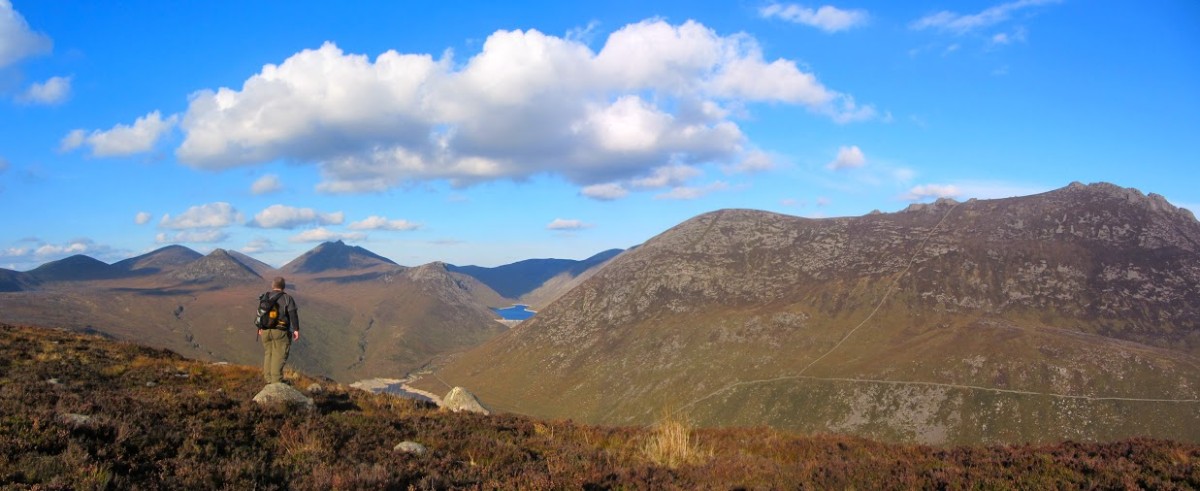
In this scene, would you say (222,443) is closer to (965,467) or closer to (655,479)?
(655,479)

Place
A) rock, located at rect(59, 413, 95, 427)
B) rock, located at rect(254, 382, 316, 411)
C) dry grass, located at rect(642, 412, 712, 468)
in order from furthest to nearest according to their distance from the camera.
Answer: rock, located at rect(254, 382, 316, 411)
dry grass, located at rect(642, 412, 712, 468)
rock, located at rect(59, 413, 95, 427)

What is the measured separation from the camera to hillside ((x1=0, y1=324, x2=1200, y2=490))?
966cm

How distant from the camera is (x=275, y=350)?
65.7ft

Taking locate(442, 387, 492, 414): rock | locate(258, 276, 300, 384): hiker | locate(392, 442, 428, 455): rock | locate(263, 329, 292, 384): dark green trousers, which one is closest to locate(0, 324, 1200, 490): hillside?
locate(392, 442, 428, 455): rock

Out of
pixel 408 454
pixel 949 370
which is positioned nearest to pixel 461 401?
pixel 408 454

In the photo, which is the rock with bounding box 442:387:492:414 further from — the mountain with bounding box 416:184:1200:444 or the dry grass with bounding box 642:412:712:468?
the mountain with bounding box 416:184:1200:444

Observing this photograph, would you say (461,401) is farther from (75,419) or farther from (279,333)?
(75,419)

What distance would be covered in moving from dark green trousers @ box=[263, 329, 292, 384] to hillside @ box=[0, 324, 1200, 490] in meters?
0.90

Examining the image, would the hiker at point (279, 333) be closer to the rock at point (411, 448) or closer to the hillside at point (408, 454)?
the hillside at point (408, 454)

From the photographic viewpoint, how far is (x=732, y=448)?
706 inches

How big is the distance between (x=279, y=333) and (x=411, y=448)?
9.65 metres

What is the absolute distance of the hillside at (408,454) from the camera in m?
9.66

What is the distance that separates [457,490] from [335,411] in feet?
28.3

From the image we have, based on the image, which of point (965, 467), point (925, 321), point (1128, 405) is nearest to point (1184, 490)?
point (965, 467)
